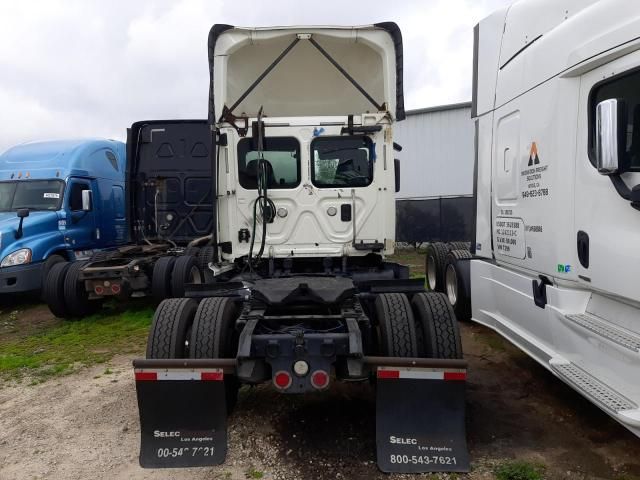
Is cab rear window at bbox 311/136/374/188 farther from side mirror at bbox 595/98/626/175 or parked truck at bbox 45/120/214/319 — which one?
parked truck at bbox 45/120/214/319

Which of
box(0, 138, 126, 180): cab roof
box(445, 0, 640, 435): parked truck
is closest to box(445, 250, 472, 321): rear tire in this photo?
box(445, 0, 640, 435): parked truck

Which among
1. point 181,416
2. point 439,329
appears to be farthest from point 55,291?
point 439,329

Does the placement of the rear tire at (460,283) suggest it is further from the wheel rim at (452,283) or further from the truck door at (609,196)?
the truck door at (609,196)

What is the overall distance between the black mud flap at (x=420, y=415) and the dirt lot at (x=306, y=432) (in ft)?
0.56

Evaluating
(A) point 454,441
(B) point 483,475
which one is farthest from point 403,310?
(B) point 483,475

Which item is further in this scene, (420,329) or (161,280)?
(161,280)

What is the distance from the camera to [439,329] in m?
3.67

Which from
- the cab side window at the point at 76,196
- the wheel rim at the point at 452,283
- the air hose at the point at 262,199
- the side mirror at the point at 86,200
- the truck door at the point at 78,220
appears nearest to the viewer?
the air hose at the point at 262,199

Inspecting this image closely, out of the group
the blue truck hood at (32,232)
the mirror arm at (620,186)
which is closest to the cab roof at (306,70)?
the mirror arm at (620,186)

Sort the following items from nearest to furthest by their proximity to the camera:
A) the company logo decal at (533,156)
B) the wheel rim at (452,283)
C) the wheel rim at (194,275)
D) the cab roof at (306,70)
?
the company logo decal at (533,156) → the cab roof at (306,70) → the wheel rim at (452,283) → the wheel rim at (194,275)

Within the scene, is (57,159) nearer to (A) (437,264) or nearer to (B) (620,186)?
(A) (437,264)

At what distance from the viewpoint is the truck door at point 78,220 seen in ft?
32.2

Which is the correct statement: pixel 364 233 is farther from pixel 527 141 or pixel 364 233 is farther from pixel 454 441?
pixel 454 441

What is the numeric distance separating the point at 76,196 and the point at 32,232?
4.44ft
